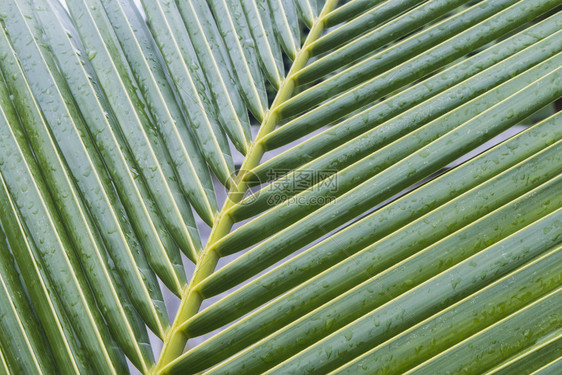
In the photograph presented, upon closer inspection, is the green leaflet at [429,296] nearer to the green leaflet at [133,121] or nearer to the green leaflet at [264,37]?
the green leaflet at [133,121]

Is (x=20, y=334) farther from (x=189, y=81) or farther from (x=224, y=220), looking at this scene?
(x=189, y=81)

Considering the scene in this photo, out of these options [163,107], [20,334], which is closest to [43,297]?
[20,334]

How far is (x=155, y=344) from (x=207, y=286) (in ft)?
1.89

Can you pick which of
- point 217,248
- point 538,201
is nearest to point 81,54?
point 217,248

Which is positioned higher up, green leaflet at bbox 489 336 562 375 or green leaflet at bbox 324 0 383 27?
green leaflet at bbox 324 0 383 27

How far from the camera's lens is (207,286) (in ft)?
1.85

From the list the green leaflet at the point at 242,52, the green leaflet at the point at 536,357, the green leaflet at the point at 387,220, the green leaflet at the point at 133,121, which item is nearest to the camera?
the green leaflet at the point at 536,357

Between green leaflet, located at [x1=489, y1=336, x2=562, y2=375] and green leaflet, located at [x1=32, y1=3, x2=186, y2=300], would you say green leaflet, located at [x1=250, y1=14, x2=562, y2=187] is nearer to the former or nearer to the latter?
green leaflet, located at [x1=32, y1=3, x2=186, y2=300]

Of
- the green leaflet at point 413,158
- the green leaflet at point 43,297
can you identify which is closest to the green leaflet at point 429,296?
A: the green leaflet at point 413,158

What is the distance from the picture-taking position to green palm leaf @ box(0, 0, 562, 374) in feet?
1.36

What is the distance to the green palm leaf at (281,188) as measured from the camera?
16.3 inches

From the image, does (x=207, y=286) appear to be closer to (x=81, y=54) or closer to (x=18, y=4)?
(x=81, y=54)

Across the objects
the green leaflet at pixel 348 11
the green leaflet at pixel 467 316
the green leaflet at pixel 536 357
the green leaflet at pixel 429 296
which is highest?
the green leaflet at pixel 348 11

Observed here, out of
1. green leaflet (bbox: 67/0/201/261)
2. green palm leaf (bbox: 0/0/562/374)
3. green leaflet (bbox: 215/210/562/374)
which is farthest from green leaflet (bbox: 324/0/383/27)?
green leaflet (bbox: 215/210/562/374)
